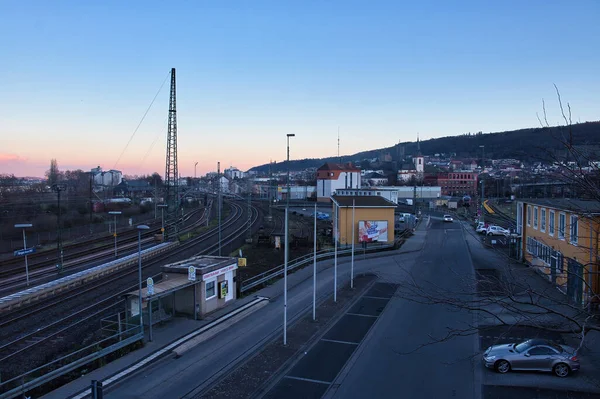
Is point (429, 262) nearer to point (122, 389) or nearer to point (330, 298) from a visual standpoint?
point (330, 298)

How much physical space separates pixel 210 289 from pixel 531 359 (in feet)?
33.9

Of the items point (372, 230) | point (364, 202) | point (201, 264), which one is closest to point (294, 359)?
point (201, 264)

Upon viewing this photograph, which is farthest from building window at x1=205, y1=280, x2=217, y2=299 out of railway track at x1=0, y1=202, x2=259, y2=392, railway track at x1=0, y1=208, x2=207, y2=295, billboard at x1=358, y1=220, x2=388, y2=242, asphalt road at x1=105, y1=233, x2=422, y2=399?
billboard at x1=358, y1=220, x2=388, y2=242

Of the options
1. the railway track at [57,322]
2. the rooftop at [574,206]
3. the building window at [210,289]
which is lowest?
the railway track at [57,322]

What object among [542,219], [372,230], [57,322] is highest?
[542,219]

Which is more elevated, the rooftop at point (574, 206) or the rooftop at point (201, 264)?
the rooftop at point (574, 206)

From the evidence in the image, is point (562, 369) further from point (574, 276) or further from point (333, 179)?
point (333, 179)

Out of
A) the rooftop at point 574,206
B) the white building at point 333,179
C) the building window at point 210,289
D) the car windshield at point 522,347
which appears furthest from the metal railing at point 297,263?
the white building at point 333,179

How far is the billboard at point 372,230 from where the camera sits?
3212 cm

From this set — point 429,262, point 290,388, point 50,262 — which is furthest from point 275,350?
point 50,262

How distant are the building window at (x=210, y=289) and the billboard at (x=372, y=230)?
17673mm

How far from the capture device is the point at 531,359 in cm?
1095

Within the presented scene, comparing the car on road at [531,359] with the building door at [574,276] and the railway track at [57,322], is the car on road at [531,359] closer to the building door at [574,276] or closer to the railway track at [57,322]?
the building door at [574,276]

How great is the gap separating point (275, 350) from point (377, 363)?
2.99 meters
